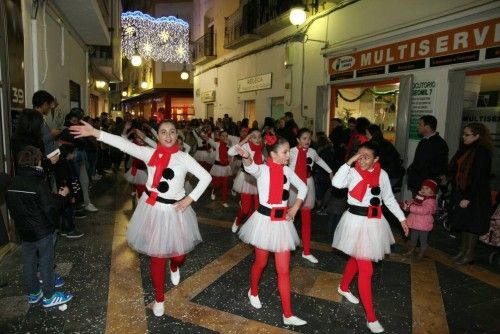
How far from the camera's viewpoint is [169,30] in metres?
26.5

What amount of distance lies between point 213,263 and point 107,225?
2.82 metres

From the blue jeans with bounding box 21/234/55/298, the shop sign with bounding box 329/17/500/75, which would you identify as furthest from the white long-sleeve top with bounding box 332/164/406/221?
the shop sign with bounding box 329/17/500/75

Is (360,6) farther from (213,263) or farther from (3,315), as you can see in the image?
(3,315)

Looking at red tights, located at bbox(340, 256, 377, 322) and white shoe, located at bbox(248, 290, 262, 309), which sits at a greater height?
red tights, located at bbox(340, 256, 377, 322)

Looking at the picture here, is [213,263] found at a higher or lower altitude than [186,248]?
lower

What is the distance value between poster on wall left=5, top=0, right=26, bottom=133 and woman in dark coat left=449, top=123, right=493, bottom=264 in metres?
6.57

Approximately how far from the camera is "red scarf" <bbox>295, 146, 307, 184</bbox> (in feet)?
17.2

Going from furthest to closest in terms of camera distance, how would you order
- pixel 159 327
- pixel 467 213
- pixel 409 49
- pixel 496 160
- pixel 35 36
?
pixel 409 49 < pixel 496 160 < pixel 35 36 < pixel 467 213 < pixel 159 327

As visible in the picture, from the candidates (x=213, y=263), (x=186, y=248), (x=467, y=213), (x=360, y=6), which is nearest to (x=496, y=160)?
(x=467, y=213)

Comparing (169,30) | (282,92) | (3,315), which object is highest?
(169,30)

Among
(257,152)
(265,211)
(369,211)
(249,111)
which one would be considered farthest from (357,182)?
(249,111)

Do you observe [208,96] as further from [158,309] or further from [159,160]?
[158,309]

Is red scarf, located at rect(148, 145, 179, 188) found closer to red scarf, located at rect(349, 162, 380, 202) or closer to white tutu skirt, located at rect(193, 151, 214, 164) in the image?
red scarf, located at rect(349, 162, 380, 202)

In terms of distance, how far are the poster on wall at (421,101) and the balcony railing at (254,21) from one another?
5076 mm
